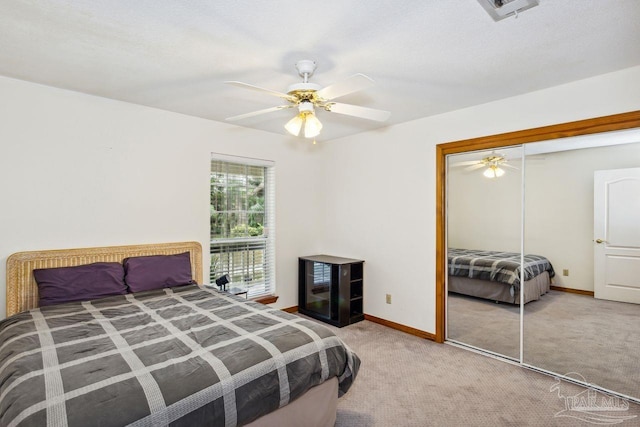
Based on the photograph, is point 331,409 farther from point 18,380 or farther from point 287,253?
point 287,253

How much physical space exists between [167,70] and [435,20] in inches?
77.7

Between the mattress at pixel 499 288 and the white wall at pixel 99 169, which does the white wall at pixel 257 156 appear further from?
the mattress at pixel 499 288

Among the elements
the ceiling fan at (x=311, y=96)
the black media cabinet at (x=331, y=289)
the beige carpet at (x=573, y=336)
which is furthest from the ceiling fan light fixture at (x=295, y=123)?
the beige carpet at (x=573, y=336)

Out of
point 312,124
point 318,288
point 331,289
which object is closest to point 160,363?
point 312,124

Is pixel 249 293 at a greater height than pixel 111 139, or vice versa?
pixel 111 139

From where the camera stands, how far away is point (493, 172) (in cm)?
336

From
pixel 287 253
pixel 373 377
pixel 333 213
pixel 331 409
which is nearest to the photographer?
pixel 331 409

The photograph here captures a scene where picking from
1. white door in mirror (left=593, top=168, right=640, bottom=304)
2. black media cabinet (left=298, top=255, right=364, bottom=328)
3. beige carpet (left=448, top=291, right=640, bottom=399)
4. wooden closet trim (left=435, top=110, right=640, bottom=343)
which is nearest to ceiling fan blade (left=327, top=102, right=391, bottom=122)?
wooden closet trim (left=435, top=110, right=640, bottom=343)

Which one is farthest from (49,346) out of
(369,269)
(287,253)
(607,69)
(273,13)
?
(607,69)

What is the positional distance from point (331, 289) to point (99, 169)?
288 cm

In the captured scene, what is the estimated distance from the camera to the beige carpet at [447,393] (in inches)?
89.0

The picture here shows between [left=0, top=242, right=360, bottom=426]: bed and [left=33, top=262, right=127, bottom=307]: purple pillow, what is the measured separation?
0.17ft

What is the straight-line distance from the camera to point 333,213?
4.93 meters

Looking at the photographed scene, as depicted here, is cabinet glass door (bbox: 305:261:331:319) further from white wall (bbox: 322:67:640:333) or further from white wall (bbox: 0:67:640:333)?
white wall (bbox: 322:67:640:333)
